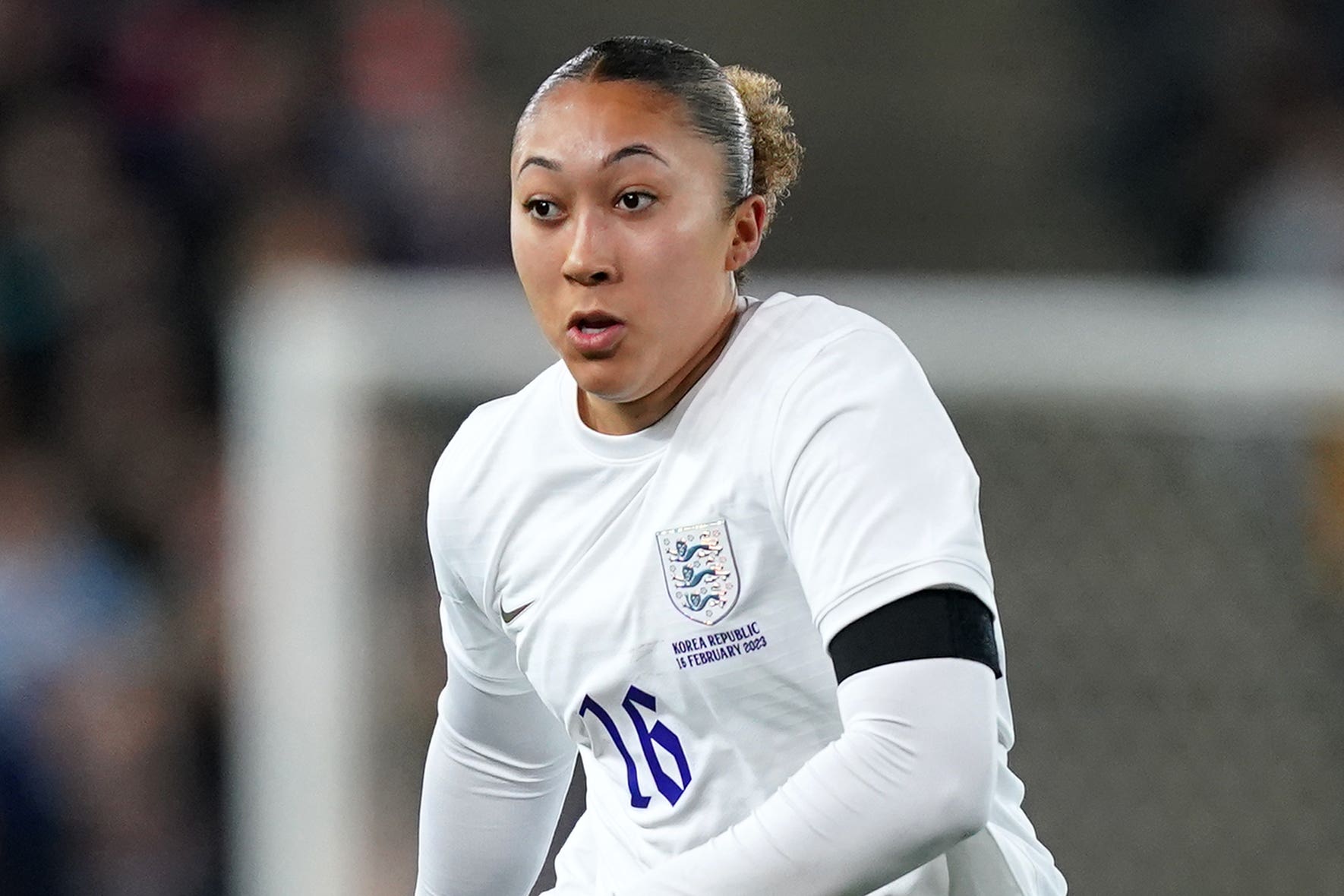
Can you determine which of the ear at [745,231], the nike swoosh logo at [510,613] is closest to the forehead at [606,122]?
the ear at [745,231]

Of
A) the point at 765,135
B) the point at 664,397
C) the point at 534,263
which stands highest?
the point at 765,135

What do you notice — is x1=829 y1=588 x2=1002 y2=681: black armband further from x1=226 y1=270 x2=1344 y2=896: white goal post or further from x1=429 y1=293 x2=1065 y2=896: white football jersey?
x1=226 y1=270 x2=1344 y2=896: white goal post

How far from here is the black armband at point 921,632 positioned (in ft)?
5.41

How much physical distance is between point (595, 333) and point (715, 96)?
260mm

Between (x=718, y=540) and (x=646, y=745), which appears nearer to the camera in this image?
(x=718, y=540)

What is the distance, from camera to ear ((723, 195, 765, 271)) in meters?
2.01

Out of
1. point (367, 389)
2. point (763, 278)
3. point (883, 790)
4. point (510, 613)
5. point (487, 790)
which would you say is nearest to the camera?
point (883, 790)

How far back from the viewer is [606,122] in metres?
1.89

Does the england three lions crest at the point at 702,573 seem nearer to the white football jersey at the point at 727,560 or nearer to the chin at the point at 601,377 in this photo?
the white football jersey at the point at 727,560

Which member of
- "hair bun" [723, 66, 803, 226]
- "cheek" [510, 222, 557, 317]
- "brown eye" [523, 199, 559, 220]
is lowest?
"cheek" [510, 222, 557, 317]

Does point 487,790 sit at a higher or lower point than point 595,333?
lower

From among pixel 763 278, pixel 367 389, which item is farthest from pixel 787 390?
pixel 763 278

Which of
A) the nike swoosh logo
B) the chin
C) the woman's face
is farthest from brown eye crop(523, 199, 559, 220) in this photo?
the nike swoosh logo

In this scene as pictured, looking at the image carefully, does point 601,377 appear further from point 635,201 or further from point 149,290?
point 149,290
